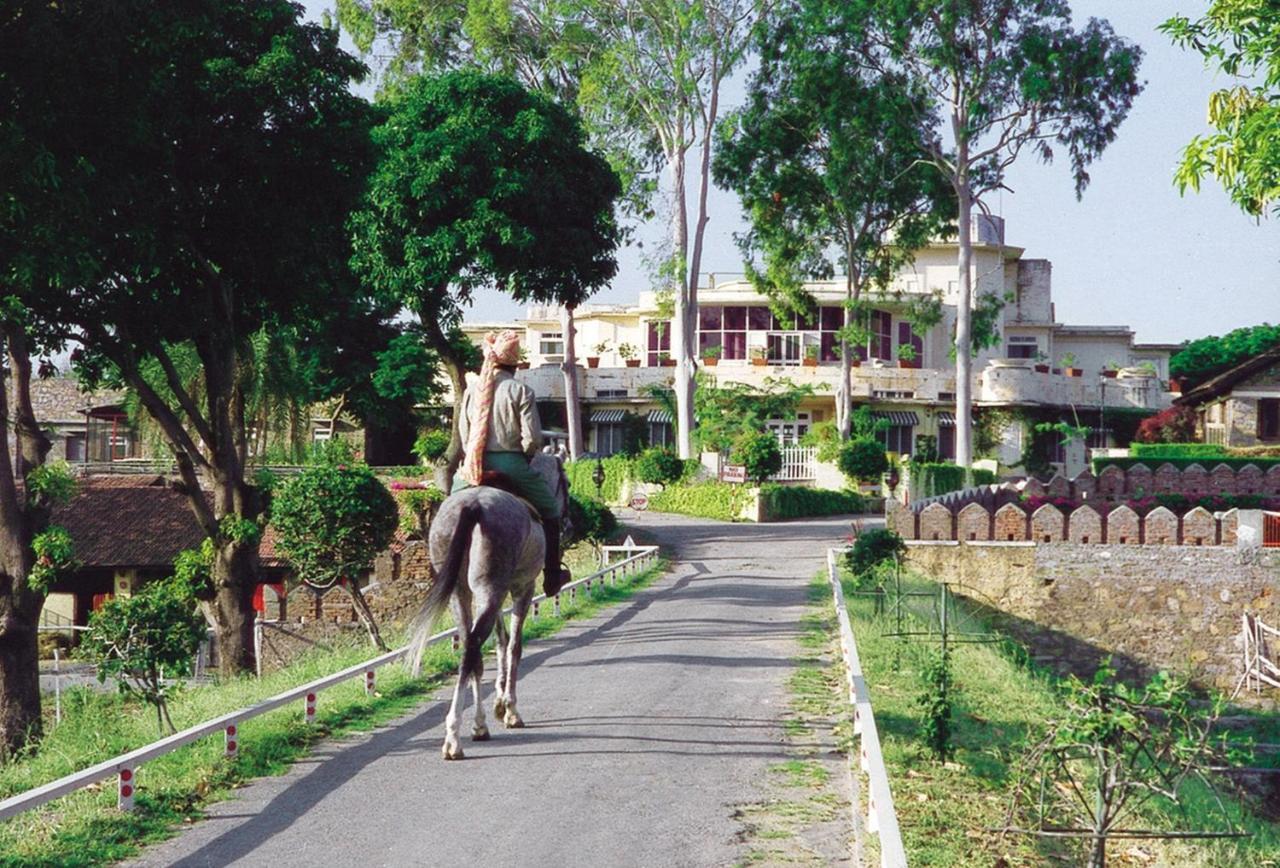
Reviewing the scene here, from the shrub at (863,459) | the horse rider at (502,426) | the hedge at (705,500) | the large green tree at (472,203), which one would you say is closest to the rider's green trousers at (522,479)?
the horse rider at (502,426)

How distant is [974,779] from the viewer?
9.86 m

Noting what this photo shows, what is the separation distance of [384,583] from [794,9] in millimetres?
22853

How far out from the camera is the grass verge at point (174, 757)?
8.00 m

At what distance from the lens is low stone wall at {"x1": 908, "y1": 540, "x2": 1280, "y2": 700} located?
94.8 ft

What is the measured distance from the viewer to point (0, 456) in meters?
18.0

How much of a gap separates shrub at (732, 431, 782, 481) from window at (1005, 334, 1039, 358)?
31.0m

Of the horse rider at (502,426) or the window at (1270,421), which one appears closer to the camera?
the horse rider at (502,426)

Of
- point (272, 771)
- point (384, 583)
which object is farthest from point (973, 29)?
point (272, 771)

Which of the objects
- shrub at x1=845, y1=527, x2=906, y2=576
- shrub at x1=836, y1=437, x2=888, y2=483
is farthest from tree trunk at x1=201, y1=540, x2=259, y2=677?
shrub at x1=836, y1=437, x2=888, y2=483

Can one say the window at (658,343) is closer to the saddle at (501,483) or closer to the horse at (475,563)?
the saddle at (501,483)

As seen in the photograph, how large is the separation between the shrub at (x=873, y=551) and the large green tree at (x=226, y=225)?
9.37m

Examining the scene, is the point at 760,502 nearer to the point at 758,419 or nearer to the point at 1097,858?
the point at 758,419

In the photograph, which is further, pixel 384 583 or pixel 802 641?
pixel 384 583

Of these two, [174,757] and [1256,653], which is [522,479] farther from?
[1256,653]
